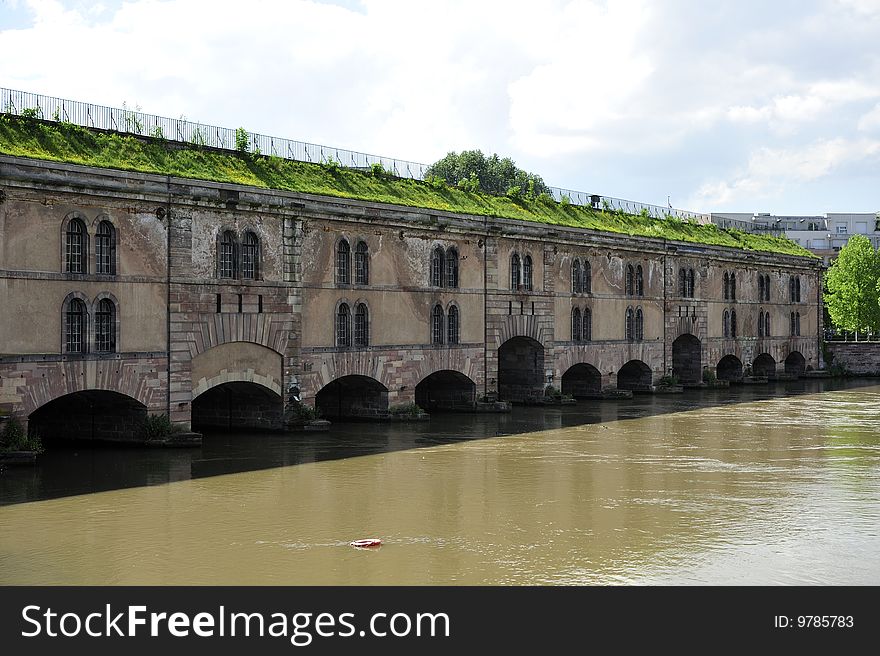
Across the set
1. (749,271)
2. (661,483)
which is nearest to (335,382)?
(661,483)

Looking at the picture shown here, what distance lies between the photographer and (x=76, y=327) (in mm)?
26938

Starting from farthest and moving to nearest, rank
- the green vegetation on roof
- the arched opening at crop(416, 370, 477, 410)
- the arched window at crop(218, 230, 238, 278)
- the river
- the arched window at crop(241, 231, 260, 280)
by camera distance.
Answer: the arched opening at crop(416, 370, 477, 410), the arched window at crop(241, 231, 260, 280), the arched window at crop(218, 230, 238, 278), the green vegetation on roof, the river

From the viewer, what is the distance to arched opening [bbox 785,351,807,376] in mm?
63656

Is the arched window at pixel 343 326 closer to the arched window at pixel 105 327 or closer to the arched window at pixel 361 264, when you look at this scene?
the arched window at pixel 361 264

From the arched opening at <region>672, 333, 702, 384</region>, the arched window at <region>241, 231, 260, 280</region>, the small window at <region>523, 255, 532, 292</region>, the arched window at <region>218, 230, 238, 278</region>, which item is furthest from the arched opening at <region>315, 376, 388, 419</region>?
the arched opening at <region>672, 333, 702, 384</region>

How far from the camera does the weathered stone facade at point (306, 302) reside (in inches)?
1035

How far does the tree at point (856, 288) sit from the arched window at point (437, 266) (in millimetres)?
44877

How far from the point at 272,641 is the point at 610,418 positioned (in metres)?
27.7

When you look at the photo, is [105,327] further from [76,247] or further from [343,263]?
[343,263]

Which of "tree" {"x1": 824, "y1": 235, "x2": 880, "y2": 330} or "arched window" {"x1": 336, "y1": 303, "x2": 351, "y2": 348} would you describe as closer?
"arched window" {"x1": 336, "y1": 303, "x2": 351, "y2": 348}

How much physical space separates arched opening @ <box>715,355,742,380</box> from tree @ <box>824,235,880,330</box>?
66.8 ft

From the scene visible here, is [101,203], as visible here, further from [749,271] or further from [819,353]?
[819,353]

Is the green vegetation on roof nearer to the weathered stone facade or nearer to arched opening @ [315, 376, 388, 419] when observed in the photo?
the weathered stone facade

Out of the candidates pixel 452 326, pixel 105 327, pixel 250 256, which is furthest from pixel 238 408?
pixel 452 326
